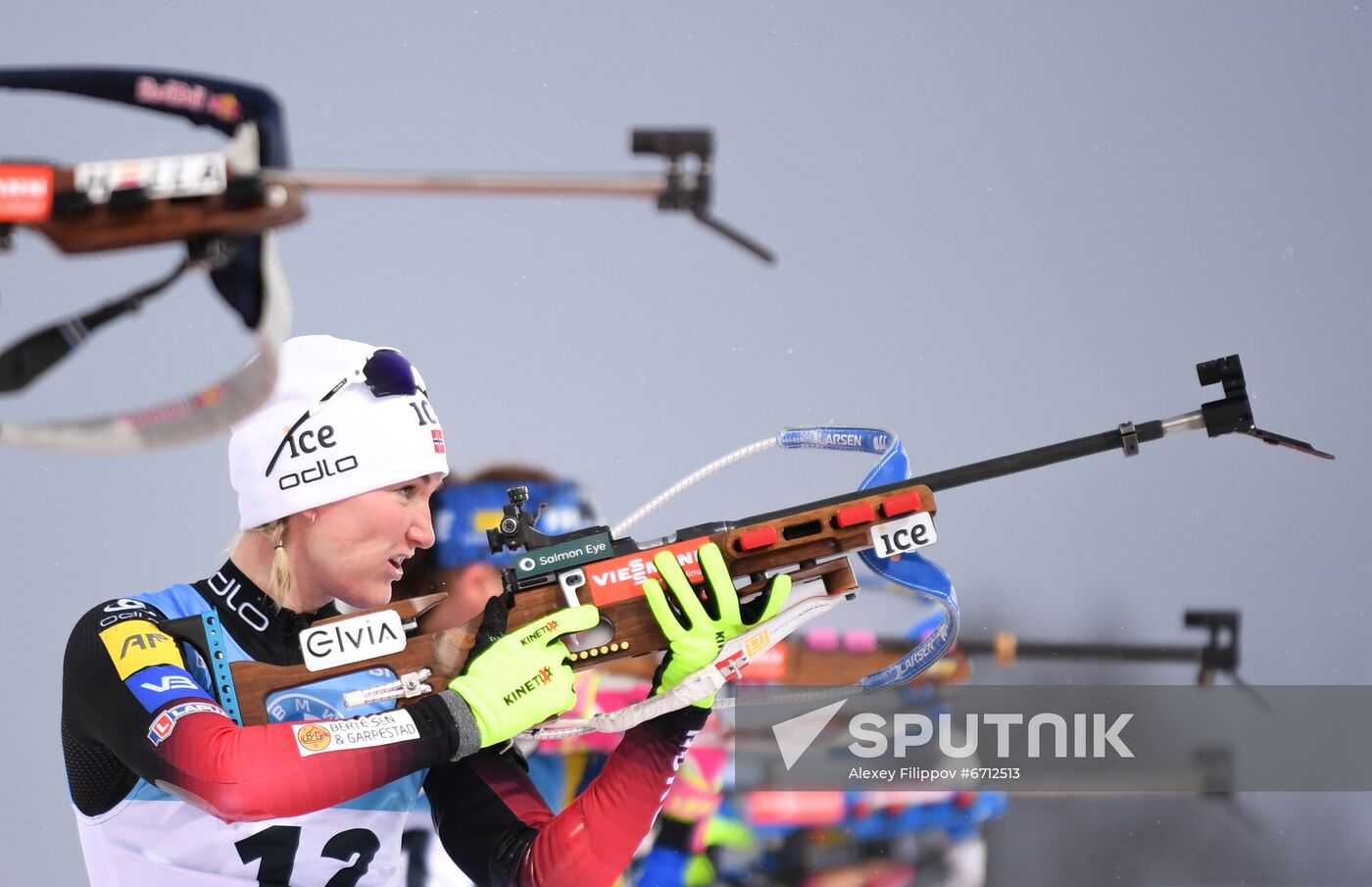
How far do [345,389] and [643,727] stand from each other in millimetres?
520

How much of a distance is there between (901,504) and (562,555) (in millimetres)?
399

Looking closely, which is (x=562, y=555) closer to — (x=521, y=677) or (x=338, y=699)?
(x=521, y=677)

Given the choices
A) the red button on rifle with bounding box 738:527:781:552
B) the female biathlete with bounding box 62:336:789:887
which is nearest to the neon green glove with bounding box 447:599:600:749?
the female biathlete with bounding box 62:336:789:887

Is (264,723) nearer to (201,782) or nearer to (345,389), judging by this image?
(201,782)

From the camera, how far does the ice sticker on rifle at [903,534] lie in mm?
1619

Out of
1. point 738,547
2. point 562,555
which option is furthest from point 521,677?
point 738,547

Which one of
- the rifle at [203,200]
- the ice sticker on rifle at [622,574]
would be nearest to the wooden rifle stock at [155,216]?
the rifle at [203,200]

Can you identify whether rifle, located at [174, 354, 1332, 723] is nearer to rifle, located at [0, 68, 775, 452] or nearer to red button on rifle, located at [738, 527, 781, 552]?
red button on rifle, located at [738, 527, 781, 552]

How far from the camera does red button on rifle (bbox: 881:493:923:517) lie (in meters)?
1.61

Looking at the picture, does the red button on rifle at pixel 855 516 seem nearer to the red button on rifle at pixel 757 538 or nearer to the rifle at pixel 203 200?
the red button on rifle at pixel 757 538

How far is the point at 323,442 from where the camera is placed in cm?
156

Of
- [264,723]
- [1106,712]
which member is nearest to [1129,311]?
[1106,712]

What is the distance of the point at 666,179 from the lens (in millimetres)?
1057

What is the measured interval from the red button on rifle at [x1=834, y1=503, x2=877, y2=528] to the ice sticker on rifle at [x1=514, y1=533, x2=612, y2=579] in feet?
0.89
